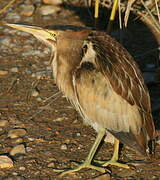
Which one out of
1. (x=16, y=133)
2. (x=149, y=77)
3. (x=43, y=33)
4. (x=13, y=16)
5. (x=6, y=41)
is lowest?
(x=16, y=133)

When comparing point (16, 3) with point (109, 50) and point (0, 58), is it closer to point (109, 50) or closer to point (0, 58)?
point (0, 58)

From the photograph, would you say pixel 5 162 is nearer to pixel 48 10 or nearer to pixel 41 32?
pixel 41 32

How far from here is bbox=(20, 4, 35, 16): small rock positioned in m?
6.04

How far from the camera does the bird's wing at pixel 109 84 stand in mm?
3557

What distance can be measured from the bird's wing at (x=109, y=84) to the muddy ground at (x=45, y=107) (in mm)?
340

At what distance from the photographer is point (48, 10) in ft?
20.0

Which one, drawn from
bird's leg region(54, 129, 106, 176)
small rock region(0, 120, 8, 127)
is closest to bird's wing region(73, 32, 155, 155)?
bird's leg region(54, 129, 106, 176)

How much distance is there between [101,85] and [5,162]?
841 mm

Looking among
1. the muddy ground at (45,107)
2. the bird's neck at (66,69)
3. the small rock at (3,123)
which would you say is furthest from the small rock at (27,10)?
the bird's neck at (66,69)

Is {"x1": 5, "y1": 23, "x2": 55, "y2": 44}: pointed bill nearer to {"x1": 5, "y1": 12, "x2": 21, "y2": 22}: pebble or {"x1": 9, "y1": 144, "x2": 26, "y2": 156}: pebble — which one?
{"x1": 9, "y1": 144, "x2": 26, "y2": 156}: pebble

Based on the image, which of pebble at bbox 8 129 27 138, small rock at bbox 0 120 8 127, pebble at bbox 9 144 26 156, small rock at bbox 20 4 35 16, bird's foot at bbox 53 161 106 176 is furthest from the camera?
small rock at bbox 20 4 35 16

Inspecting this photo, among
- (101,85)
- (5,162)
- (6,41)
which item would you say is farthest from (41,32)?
(6,41)

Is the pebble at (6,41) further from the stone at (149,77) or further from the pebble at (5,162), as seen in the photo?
the pebble at (5,162)

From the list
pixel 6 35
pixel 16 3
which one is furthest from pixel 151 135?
pixel 16 3
